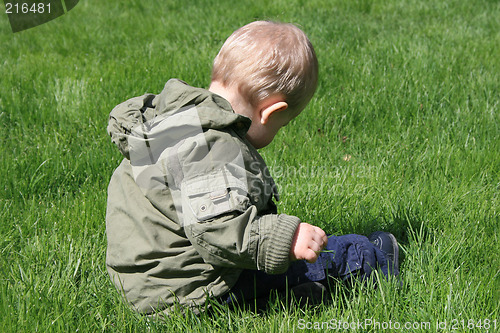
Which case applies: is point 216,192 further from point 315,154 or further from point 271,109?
point 315,154

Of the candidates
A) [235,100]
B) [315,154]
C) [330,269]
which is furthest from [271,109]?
[315,154]

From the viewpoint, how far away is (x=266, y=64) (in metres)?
2.08

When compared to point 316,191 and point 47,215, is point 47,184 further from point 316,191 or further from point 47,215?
point 316,191

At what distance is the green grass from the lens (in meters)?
2.10

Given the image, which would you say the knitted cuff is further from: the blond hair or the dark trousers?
the blond hair

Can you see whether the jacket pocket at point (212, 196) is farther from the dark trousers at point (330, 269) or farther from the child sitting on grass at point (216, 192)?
the dark trousers at point (330, 269)

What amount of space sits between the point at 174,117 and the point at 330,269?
931mm

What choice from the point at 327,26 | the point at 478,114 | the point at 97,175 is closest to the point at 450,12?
the point at 327,26

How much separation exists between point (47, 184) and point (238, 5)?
3630 mm

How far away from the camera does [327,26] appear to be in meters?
5.27

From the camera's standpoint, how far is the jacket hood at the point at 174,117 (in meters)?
1.91

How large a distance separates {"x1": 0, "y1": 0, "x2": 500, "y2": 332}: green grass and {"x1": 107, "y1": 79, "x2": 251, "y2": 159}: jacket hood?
24.9 inches

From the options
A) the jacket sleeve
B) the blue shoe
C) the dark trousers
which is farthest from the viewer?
the blue shoe

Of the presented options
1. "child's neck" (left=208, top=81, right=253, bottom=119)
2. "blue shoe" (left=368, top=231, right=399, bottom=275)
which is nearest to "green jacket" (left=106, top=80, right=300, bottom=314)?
"child's neck" (left=208, top=81, right=253, bottom=119)
